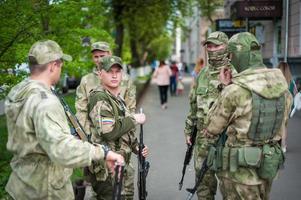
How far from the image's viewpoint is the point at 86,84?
204 inches

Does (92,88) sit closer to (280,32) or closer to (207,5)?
(280,32)

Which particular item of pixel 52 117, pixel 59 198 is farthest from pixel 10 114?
pixel 59 198

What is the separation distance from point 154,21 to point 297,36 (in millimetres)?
11148

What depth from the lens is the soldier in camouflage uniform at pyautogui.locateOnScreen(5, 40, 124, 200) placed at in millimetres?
2713

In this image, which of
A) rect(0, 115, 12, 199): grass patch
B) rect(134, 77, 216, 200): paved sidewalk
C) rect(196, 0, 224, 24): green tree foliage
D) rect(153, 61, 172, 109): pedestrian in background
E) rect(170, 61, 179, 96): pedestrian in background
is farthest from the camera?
rect(196, 0, 224, 24): green tree foliage

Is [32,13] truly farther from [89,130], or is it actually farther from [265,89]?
[265,89]

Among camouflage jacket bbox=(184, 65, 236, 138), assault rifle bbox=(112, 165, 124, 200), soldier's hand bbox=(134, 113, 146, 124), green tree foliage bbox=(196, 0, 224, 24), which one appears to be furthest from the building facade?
assault rifle bbox=(112, 165, 124, 200)

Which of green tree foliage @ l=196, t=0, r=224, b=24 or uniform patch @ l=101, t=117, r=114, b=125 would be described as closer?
uniform patch @ l=101, t=117, r=114, b=125

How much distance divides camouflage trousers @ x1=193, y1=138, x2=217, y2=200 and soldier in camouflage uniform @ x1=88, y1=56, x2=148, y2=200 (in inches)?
32.4

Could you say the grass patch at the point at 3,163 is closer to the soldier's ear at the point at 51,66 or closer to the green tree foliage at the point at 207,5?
the soldier's ear at the point at 51,66

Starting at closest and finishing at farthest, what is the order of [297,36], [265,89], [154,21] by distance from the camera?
[265,89] → [297,36] → [154,21]

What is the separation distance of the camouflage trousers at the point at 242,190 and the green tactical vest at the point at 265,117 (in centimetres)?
39

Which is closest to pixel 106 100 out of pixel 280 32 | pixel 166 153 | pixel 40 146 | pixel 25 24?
pixel 40 146

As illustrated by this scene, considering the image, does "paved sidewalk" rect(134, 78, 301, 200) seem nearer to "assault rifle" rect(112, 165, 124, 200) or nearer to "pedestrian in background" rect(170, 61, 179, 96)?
"assault rifle" rect(112, 165, 124, 200)
